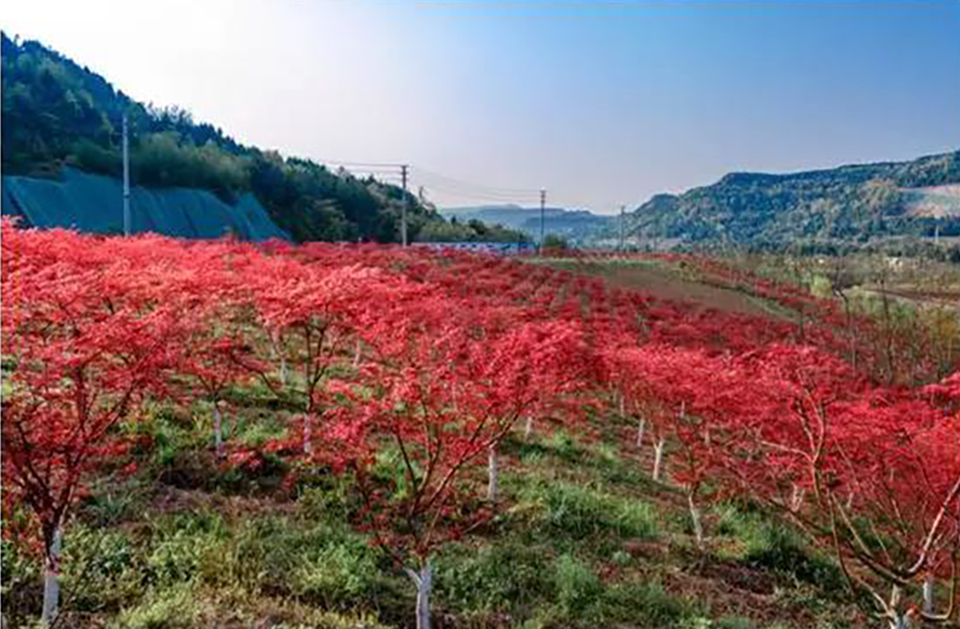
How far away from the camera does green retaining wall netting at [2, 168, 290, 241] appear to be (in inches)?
977

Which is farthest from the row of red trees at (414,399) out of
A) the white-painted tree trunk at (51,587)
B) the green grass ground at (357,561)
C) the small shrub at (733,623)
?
the small shrub at (733,623)

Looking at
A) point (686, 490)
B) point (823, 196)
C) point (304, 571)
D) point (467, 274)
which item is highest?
point (823, 196)

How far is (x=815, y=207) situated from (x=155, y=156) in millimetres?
83663

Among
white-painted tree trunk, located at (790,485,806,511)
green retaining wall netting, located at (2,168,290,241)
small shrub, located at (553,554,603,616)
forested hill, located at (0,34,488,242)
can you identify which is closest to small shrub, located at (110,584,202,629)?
small shrub, located at (553,554,603,616)

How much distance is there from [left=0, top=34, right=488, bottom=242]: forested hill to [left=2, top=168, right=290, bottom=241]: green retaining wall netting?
2.57ft

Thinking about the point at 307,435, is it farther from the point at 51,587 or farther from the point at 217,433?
the point at 51,587

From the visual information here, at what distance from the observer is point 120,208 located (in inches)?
1136

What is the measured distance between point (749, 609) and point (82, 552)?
17.5 feet

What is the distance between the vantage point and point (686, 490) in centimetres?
926

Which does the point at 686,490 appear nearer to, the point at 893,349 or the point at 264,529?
the point at 264,529

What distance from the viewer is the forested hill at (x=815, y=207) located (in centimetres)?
8056

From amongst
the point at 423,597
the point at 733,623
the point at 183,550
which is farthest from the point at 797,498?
the point at 183,550

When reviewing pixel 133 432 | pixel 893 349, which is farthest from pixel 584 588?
pixel 893 349

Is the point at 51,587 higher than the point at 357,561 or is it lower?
higher
